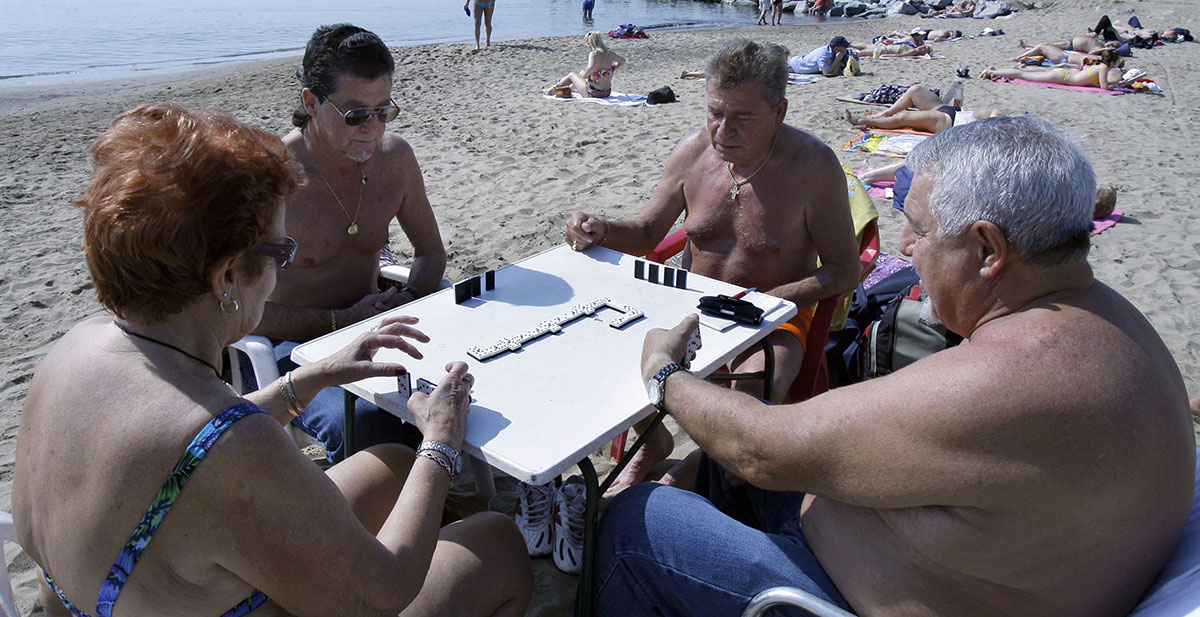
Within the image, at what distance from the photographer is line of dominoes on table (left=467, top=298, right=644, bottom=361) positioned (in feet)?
7.23

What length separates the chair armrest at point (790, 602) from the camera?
156 centimetres

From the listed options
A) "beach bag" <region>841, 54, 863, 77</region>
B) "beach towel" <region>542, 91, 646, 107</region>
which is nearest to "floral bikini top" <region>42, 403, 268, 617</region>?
"beach towel" <region>542, 91, 646, 107</region>

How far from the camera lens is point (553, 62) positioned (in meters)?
15.7

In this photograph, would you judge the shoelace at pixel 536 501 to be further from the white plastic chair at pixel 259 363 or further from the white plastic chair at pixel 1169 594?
the white plastic chair at pixel 1169 594

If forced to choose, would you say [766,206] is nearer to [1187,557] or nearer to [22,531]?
[1187,557]

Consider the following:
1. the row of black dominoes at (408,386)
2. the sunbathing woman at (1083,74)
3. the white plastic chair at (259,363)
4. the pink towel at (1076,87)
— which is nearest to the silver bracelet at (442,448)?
the row of black dominoes at (408,386)

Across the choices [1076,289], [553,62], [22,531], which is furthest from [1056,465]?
[553,62]

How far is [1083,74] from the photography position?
11438 millimetres

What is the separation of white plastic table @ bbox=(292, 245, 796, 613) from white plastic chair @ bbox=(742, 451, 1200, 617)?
47cm

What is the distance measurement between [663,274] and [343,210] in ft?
4.47

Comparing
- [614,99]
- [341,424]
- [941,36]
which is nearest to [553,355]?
[341,424]

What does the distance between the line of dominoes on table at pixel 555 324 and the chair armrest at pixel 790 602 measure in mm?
943

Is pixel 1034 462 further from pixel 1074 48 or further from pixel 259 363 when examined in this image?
pixel 1074 48

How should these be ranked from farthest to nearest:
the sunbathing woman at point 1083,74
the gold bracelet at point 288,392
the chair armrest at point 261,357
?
the sunbathing woman at point 1083,74, the chair armrest at point 261,357, the gold bracelet at point 288,392
